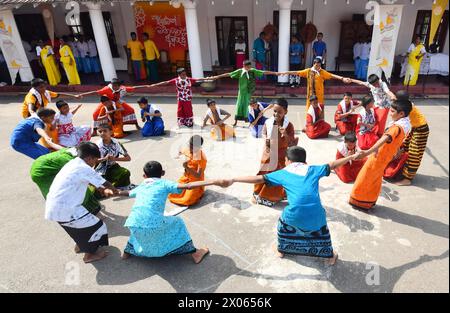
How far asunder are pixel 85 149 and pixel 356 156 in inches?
121

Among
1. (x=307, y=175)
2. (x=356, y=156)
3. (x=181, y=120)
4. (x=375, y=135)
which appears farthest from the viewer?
(x=181, y=120)

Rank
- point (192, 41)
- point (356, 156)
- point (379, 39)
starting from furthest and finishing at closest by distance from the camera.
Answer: point (192, 41) < point (379, 39) < point (356, 156)

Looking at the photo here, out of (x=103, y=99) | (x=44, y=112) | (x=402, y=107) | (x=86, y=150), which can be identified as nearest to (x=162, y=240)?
(x=86, y=150)

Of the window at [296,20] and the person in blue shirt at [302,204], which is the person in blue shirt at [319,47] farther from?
the person in blue shirt at [302,204]

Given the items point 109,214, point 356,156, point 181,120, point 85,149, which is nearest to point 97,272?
point 109,214

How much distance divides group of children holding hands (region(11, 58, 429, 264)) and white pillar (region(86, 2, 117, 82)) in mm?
5117

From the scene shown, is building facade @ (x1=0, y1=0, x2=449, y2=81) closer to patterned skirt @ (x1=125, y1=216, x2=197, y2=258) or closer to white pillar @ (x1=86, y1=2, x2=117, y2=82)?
white pillar @ (x1=86, y1=2, x2=117, y2=82)

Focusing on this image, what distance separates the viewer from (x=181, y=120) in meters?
8.32

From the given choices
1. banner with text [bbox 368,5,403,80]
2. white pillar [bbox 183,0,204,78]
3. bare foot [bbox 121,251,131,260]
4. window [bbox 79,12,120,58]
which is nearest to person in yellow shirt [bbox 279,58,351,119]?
banner with text [bbox 368,5,403,80]

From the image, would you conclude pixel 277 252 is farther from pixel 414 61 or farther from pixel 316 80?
pixel 414 61

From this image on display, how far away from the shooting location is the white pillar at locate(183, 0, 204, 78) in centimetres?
996

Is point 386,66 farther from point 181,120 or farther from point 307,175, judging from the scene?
point 307,175

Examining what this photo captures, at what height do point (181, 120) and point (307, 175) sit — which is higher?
point (307, 175)

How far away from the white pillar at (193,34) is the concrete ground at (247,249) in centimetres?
575
